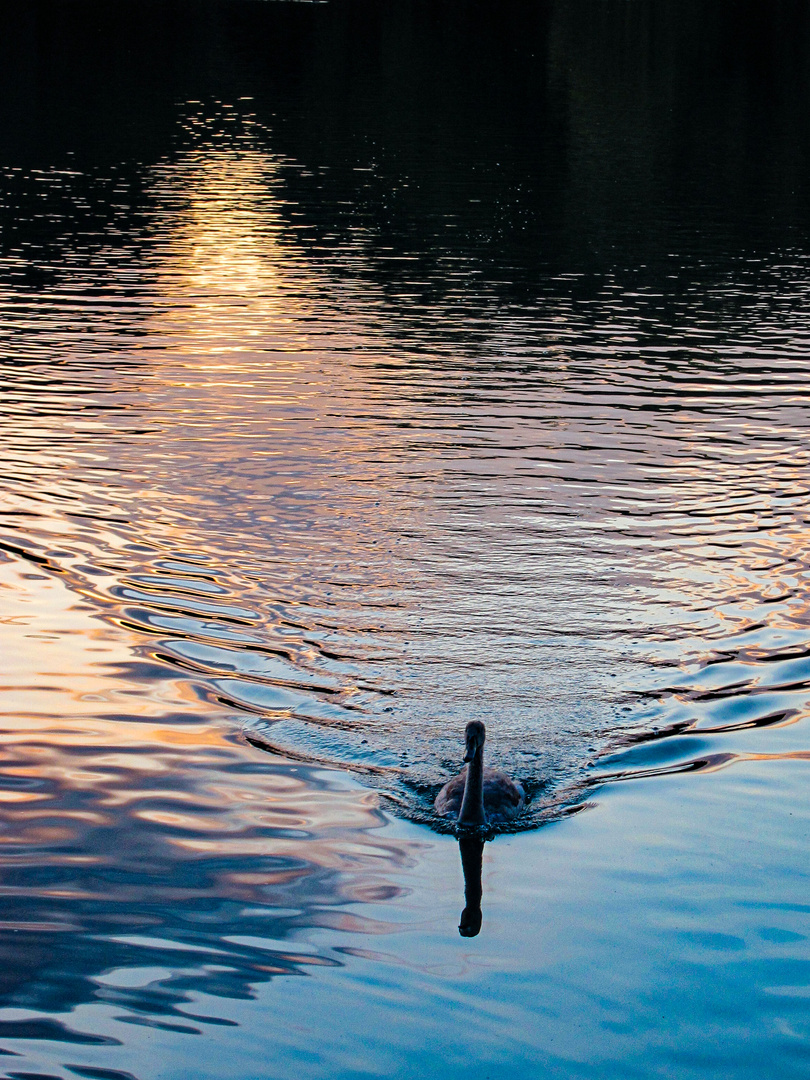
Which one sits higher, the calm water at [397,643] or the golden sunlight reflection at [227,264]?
the golden sunlight reflection at [227,264]

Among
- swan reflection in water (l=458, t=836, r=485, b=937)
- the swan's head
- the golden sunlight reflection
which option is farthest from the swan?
the golden sunlight reflection

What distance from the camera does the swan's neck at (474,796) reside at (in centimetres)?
1212

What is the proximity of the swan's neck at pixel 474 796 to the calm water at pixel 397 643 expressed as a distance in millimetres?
307

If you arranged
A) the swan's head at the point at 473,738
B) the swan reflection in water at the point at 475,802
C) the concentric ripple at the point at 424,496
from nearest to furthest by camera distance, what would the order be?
the swan reflection in water at the point at 475,802, the swan's head at the point at 473,738, the concentric ripple at the point at 424,496

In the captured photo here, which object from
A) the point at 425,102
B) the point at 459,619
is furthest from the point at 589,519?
the point at 425,102

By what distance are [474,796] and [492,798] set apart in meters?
0.39

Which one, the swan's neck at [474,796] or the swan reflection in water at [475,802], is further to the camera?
the swan's neck at [474,796]

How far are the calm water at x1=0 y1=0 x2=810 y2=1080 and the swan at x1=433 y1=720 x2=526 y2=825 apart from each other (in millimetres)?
241

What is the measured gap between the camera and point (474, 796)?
1221 centimetres

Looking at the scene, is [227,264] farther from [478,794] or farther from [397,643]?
[478,794]

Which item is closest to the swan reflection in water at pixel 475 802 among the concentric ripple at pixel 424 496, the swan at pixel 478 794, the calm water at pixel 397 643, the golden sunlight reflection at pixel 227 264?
the swan at pixel 478 794

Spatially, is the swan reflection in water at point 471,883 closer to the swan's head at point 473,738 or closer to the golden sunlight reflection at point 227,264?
the swan's head at point 473,738

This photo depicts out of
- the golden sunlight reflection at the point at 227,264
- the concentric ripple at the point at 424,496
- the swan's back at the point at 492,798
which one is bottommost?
the swan's back at the point at 492,798

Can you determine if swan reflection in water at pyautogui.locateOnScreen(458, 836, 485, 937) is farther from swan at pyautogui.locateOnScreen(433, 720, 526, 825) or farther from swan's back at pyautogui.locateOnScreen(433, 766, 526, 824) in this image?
swan's back at pyautogui.locateOnScreen(433, 766, 526, 824)
